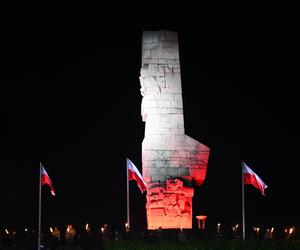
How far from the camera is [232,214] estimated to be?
56719 mm

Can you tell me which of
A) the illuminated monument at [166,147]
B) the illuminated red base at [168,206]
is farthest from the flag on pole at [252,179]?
the illuminated red base at [168,206]

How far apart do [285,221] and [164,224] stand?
709 inches

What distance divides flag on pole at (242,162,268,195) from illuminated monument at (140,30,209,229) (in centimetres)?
362

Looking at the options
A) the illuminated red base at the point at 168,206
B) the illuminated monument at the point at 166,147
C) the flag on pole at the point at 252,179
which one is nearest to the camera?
the flag on pole at the point at 252,179

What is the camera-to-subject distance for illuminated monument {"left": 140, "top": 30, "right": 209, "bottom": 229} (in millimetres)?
41344

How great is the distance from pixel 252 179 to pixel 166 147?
514 cm

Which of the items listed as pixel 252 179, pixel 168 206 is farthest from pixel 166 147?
pixel 252 179

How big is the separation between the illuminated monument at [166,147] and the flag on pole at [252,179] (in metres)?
3.62

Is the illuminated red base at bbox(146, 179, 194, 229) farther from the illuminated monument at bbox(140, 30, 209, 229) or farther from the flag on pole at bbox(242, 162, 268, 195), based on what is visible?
the flag on pole at bbox(242, 162, 268, 195)

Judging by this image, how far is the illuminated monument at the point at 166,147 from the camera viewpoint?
41.3m

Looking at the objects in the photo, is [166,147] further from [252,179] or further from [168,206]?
[252,179]

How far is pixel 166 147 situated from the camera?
41844 millimetres

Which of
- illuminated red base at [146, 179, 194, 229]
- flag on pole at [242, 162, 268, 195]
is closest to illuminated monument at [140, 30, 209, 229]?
illuminated red base at [146, 179, 194, 229]

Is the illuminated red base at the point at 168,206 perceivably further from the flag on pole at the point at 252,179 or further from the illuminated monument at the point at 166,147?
the flag on pole at the point at 252,179
